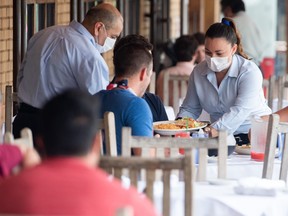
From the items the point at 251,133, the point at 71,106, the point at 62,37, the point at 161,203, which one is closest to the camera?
the point at 71,106

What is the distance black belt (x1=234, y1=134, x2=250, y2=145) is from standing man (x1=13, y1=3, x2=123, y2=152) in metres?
0.85

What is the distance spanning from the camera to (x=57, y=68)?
595 cm

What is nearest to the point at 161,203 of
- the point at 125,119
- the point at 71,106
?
the point at 125,119

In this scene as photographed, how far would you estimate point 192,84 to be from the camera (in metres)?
6.56

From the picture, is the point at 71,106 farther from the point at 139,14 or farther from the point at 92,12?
the point at 139,14

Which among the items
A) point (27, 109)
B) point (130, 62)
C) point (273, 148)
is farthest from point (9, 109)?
point (273, 148)

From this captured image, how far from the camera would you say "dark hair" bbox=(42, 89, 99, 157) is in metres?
2.92

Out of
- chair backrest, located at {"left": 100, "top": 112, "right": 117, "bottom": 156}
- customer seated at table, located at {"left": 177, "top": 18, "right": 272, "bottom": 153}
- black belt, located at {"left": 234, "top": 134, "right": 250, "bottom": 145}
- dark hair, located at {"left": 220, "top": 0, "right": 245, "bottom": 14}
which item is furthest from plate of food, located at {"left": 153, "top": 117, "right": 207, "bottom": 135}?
dark hair, located at {"left": 220, "top": 0, "right": 245, "bottom": 14}

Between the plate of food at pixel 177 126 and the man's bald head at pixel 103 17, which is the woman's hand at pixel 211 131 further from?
the man's bald head at pixel 103 17

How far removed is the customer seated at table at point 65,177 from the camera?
9.54 feet

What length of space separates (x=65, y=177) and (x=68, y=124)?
149 millimetres

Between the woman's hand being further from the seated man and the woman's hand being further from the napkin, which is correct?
the napkin

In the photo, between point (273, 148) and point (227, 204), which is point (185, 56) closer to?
point (273, 148)

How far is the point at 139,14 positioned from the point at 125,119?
22.7ft
